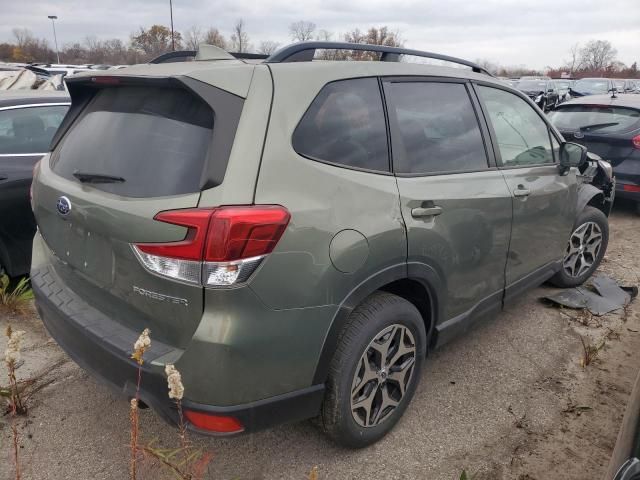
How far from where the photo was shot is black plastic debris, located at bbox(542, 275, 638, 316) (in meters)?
4.23

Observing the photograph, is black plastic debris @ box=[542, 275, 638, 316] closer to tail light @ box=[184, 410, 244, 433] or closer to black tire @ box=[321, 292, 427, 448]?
black tire @ box=[321, 292, 427, 448]

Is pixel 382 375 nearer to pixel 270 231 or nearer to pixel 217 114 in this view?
pixel 270 231

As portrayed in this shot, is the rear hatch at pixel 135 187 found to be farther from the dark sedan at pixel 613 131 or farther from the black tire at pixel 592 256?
the dark sedan at pixel 613 131

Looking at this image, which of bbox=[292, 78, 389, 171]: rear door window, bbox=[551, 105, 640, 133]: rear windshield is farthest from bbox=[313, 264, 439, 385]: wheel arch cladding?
bbox=[551, 105, 640, 133]: rear windshield

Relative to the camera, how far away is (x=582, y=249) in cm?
456

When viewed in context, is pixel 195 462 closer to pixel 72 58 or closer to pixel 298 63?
pixel 298 63

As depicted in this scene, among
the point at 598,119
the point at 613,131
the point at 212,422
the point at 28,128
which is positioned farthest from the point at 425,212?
the point at 598,119

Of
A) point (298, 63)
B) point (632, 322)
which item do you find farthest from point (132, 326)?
point (632, 322)

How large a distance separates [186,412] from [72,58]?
256 ft

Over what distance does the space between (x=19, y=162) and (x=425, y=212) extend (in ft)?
10.5

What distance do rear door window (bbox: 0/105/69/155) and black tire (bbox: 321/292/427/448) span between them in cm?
304

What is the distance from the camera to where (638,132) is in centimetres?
670

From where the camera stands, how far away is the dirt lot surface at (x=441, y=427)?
2445 millimetres

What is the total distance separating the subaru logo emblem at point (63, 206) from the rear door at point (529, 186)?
237 centimetres
